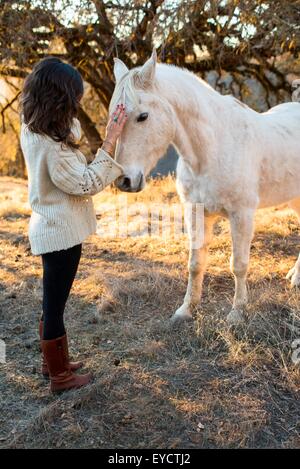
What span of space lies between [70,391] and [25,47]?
251 inches

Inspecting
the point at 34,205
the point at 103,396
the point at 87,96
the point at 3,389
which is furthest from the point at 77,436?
the point at 87,96

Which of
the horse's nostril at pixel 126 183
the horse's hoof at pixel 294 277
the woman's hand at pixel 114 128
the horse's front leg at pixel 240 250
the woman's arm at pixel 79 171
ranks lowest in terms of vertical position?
the horse's hoof at pixel 294 277

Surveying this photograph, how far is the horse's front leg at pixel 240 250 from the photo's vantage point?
330 centimetres

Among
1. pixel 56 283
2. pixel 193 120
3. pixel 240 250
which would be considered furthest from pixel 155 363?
pixel 193 120

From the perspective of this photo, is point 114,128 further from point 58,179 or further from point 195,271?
point 195,271

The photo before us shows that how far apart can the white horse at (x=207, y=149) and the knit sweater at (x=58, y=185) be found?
15.0 inches

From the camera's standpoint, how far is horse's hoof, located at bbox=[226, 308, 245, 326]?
3.24 meters

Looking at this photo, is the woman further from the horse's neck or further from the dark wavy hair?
the horse's neck

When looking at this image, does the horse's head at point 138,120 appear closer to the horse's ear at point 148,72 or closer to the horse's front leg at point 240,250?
the horse's ear at point 148,72

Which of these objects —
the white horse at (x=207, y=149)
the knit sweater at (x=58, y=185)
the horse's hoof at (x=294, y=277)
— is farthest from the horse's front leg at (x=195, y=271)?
the knit sweater at (x=58, y=185)

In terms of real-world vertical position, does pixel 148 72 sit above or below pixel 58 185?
above

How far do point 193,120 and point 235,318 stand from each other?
1473 mm

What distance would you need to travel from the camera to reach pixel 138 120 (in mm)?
2760

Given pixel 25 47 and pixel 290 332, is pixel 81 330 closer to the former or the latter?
pixel 290 332
